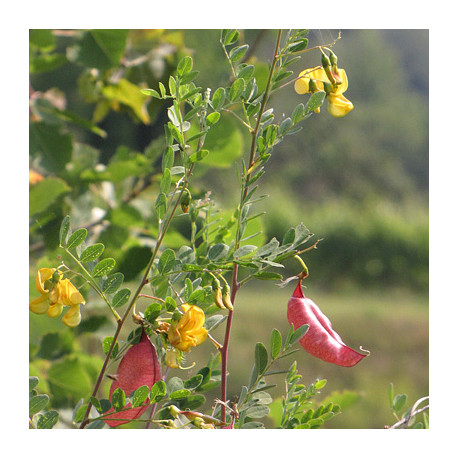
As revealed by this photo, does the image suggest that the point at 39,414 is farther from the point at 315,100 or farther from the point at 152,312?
the point at 315,100

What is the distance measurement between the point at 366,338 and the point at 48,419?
8.98ft

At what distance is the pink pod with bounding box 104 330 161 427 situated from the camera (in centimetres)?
32

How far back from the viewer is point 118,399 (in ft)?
1.07

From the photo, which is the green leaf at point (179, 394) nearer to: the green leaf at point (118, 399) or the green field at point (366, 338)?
the green leaf at point (118, 399)

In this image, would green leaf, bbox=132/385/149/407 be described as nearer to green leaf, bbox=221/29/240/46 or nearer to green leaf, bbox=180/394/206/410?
green leaf, bbox=180/394/206/410

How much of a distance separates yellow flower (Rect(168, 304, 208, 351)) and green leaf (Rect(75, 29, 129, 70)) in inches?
12.8

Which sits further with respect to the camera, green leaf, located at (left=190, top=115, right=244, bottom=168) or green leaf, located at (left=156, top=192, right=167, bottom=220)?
green leaf, located at (left=190, top=115, right=244, bottom=168)

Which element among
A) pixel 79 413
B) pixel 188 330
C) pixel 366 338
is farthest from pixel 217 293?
pixel 366 338

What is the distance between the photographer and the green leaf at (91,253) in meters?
0.32

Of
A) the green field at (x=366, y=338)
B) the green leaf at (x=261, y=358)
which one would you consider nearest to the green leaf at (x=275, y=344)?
the green leaf at (x=261, y=358)

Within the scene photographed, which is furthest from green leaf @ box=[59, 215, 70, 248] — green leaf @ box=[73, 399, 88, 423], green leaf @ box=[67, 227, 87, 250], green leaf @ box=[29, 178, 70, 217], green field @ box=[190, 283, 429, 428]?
green field @ box=[190, 283, 429, 428]

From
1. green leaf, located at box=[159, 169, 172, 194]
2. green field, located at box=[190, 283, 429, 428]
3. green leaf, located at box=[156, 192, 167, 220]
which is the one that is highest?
green leaf, located at box=[159, 169, 172, 194]

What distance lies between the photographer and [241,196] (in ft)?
1.11
